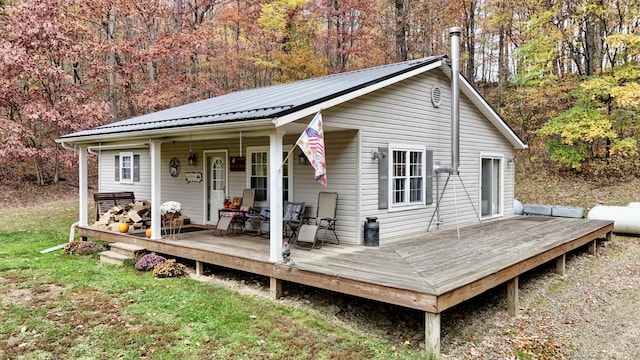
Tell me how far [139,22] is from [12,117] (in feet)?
26.8

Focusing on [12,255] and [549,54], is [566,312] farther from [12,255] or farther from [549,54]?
[549,54]

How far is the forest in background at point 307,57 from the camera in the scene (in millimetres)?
13961

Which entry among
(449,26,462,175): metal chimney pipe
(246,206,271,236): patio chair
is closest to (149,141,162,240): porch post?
(246,206,271,236): patio chair

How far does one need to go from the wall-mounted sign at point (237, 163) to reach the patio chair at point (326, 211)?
7.71 feet

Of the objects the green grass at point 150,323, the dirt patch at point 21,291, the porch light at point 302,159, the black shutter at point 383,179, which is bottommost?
the green grass at point 150,323

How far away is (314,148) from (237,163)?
4.06 m

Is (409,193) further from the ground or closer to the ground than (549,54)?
closer to the ground

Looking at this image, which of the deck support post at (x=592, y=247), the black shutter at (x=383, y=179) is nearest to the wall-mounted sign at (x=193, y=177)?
the black shutter at (x=383, y=179)

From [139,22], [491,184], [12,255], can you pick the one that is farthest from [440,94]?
[139,22]

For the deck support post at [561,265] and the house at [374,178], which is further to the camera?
the deck support post at [561,265]

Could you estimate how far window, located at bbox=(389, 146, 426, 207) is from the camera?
7.82 m

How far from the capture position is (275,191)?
18.7 ft

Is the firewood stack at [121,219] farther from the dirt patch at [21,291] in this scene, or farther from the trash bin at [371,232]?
the trash bin at [371,232]

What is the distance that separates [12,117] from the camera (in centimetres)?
1560
